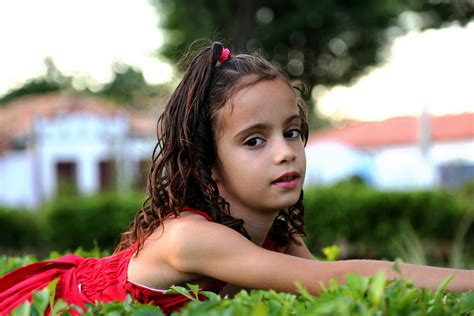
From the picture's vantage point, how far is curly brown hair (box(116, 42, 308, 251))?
2.12m

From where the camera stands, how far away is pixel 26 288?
2152 millimetres

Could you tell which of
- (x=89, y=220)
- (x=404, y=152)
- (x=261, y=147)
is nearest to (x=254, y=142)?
(x=261, y=147)

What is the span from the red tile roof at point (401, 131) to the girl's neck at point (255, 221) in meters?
29.0

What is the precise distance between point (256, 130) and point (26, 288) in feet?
2.76

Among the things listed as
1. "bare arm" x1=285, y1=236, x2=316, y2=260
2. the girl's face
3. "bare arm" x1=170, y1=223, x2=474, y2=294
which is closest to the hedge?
"bare arm" x1=285, y1=236, x2=316, y2=260

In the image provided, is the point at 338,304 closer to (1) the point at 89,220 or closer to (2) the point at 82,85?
(1) the point at 89,220

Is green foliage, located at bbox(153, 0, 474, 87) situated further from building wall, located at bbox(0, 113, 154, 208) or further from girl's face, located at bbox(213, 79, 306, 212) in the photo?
girl's face, located at bbox(213, 79, 306, 212)

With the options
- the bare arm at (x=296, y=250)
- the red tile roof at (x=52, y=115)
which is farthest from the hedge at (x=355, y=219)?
the red tile roof at (x=52, y=115)

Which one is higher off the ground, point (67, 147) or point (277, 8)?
point (277, 8)

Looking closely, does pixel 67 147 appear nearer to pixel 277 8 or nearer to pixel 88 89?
pixel 277 8

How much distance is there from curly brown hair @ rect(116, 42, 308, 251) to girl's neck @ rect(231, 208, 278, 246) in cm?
4

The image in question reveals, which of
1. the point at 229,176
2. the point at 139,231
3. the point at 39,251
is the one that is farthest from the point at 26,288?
the point at 39,251

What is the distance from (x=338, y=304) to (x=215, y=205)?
3.18ft

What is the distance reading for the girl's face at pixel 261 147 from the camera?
2006 millimetres
